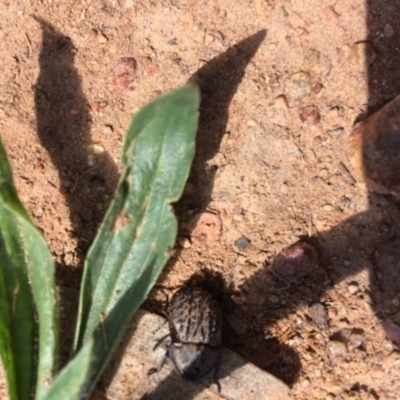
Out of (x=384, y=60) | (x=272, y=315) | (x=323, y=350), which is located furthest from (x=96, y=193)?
(x=384, y=60)

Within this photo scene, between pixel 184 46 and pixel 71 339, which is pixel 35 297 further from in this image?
pixel 184 46

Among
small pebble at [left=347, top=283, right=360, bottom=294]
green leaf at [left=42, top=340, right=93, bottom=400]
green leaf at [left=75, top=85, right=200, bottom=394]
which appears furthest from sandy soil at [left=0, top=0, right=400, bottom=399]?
green leaf at [left=42, top=340, right=93, bottom=400]

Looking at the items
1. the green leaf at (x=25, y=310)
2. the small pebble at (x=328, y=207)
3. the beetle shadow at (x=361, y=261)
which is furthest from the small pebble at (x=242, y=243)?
the green leaf at (x=25, y=310)

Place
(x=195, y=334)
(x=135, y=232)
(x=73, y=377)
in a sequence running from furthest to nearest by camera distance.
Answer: (x=195, y=334) → (x=135, y=232) → (x=73, y=377)

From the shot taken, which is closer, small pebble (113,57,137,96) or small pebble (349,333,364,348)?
small pebble (349,333,364,348)

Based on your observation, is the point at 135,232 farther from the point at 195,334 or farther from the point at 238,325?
the point at 238,325

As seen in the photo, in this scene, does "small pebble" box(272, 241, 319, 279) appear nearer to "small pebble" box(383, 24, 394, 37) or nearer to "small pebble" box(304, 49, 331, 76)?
"small pebble" box(304, 49, 331, 76)

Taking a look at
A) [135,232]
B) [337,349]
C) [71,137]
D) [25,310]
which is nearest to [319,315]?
[337,349]
